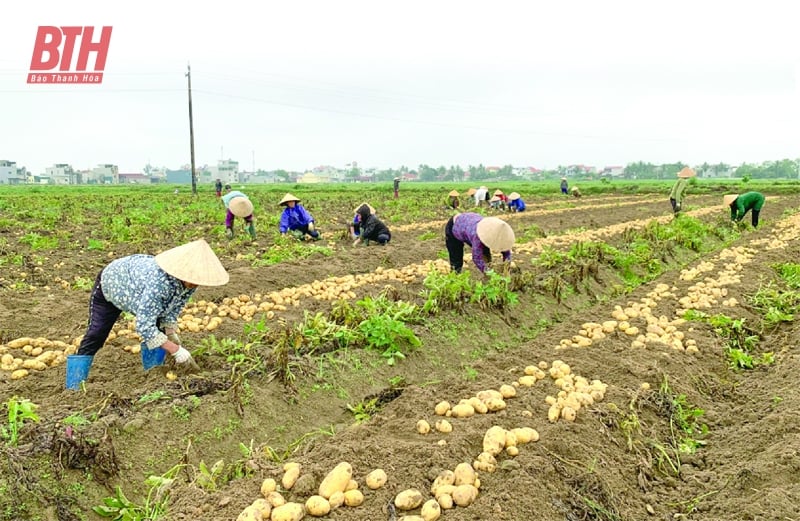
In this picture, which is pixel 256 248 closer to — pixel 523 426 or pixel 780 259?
pixel 523 426

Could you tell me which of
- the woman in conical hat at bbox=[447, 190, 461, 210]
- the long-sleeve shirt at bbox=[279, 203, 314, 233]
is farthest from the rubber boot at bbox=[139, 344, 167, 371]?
the woman in conical hat at bbox=[447, 190, 461, 210]

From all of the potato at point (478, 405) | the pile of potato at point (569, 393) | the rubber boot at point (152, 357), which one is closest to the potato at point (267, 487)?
the potato at point (478, 405)

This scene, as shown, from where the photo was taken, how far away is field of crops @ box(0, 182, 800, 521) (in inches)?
115

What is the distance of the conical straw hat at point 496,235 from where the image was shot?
21.8ft

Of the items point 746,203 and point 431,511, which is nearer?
point 431,511

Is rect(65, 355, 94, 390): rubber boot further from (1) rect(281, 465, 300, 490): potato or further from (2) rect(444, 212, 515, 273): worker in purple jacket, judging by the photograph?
→ (2) rect(444, 212, 515, 273): worker in purple jacket

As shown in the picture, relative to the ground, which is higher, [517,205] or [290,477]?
[517,205]

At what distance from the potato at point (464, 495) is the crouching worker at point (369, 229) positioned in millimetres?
8502

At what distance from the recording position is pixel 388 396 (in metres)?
4.46

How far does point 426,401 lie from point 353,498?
54.0 inches

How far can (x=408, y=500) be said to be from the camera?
2.69m

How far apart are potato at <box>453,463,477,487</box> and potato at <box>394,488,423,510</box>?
24 centimetres

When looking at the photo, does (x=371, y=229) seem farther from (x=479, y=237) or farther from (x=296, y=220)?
(x=479, y=237)

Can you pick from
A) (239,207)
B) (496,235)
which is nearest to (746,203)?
(496,235)
